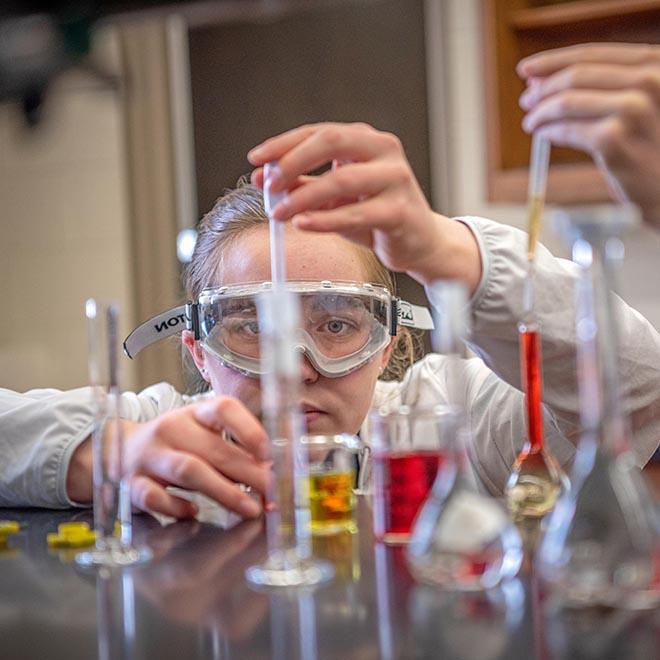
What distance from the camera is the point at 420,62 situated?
3365 mm

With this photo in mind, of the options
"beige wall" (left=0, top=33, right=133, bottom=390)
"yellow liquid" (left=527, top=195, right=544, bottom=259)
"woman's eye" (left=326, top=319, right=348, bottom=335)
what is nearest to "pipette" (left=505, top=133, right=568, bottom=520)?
"yellow liquid" (left=527, top=195, right=544, bottom=259)

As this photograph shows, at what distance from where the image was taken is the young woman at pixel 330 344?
1090mm

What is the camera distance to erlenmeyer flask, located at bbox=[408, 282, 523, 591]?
75 centimetres

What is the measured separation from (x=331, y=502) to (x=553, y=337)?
0.41m

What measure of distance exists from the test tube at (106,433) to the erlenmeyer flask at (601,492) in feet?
1.25

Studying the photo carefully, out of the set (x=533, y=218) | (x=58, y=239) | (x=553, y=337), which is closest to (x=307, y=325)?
(x=553, y=337)

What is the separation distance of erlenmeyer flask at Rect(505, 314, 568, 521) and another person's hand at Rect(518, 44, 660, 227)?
Answer: 163 mm

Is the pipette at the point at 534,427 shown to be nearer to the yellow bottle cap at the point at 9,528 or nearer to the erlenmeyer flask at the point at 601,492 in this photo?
the erlenmeyer flask at the point at 601,492

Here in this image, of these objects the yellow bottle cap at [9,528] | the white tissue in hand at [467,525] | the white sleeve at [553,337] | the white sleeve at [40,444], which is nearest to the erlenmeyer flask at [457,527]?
the white tissue in hand at [467,525]

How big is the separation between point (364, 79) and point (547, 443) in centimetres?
212

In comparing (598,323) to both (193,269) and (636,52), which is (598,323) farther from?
(193,269)

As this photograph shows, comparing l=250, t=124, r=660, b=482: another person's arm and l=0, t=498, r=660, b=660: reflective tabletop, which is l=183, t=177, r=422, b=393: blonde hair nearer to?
l=250, t=124, r=660, b=482: another person's arm

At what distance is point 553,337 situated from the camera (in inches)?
51.9

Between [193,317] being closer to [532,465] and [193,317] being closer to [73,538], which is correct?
[73,538]
